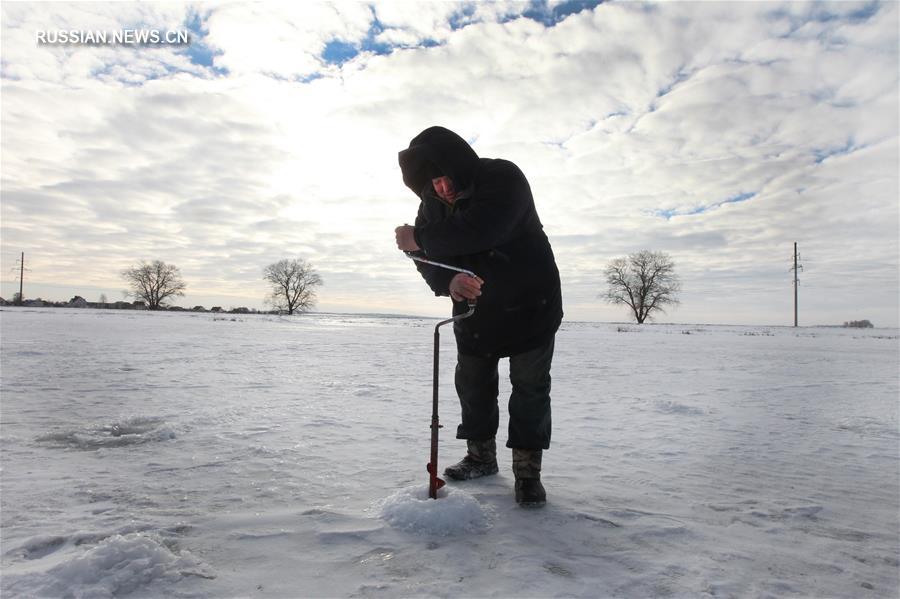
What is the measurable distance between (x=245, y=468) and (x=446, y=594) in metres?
1.64

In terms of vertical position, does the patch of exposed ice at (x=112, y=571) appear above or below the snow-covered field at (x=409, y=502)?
above

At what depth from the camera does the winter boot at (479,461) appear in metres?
2.69

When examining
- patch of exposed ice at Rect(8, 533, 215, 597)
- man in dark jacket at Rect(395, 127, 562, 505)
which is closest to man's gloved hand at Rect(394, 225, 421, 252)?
man in dark jacket at Rect(395, 127, 562, 505)

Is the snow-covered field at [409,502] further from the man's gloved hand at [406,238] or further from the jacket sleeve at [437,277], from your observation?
the man's gloved hand at [406,238]

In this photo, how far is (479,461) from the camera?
2742 mm

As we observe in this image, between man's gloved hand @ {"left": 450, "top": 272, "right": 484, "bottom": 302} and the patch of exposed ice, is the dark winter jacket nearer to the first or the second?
man's gloved hand @ {"left": 450, "top": 272, "right": 484, "bottom": 302}

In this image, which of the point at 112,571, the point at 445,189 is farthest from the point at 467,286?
the point at 112,571

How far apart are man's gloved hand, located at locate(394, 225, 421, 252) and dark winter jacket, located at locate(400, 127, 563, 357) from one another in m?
0.04

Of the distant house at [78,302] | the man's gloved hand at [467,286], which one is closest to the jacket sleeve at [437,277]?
the man's gloved hand at [467,286]

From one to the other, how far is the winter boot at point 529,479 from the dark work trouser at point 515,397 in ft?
0.14

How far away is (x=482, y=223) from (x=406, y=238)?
1.32 feet

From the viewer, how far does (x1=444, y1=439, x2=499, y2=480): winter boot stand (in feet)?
8.82

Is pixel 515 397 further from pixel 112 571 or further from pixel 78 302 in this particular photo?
pixel 78 302

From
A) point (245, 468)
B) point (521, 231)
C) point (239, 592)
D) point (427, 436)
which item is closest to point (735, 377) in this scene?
point (427, 436)
